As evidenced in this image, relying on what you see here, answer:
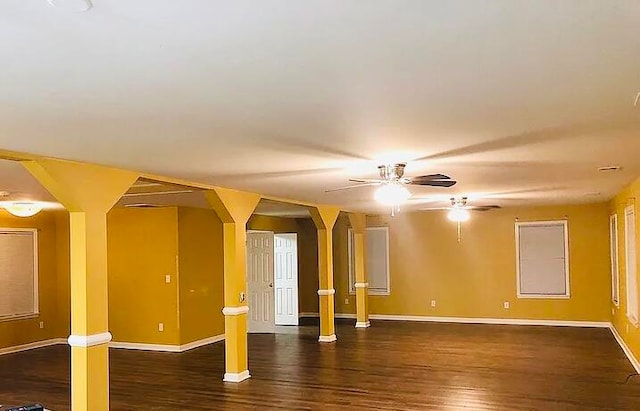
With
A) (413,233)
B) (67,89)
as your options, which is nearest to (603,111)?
(67,89)

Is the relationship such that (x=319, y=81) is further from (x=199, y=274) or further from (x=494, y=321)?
(x=494, y=321)

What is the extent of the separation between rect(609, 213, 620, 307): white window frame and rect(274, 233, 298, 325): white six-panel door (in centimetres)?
585

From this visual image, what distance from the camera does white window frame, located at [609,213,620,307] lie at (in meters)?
Result: 8.72

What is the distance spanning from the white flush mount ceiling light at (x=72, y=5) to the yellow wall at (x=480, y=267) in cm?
1017

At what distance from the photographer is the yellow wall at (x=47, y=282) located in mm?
9359

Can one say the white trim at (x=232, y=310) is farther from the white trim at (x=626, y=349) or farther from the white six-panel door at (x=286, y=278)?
the white six-panel door at (x=286, y=278)

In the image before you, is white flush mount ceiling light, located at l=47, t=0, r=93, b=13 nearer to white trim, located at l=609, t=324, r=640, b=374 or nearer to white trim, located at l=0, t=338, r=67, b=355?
white trim, located at l=609, t=324, r=640, b=374

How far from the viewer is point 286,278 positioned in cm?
1227

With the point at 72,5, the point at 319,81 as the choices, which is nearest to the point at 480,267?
the point at 319,81

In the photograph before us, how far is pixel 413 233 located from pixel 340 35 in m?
10.0

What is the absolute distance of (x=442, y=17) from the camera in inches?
69.7

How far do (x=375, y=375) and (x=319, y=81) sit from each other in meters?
5.13

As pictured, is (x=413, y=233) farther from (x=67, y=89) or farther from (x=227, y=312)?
(x=67, y=89)

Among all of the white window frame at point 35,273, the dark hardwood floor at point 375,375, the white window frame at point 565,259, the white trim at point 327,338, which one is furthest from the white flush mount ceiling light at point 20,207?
the white window frame at point 565,259
